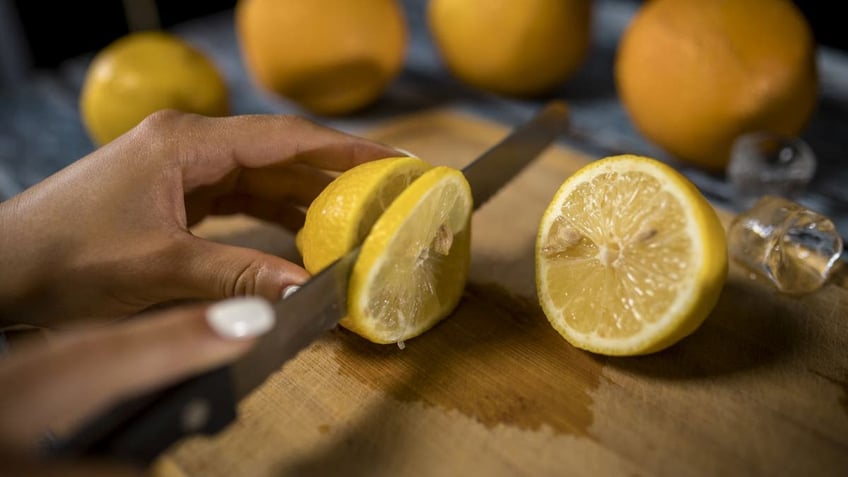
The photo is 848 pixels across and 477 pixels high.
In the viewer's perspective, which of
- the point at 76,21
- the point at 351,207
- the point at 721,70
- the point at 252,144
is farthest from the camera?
the point at 76,21

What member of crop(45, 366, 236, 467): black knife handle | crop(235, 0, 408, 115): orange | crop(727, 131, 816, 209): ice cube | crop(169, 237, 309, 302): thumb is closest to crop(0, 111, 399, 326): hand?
crop(169, 237, 309, 302): thumb

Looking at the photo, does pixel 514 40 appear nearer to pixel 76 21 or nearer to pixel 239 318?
pixel 239 318

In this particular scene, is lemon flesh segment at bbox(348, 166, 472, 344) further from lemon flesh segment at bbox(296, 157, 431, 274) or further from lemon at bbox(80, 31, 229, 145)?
lemon at bbox(80, 31, 229, 145)

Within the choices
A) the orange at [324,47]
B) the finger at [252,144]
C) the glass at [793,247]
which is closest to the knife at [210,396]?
the finger at [252,144]

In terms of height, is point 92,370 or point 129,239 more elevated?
point 92,370

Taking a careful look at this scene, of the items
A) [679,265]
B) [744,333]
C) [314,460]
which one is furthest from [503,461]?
[744,333]

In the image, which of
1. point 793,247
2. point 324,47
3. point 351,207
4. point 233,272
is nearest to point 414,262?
point 351,207
